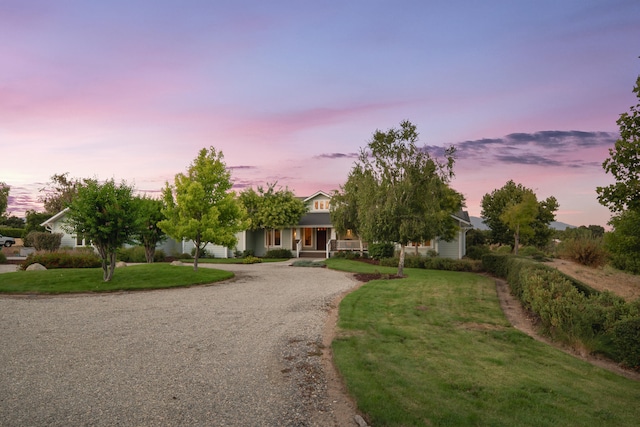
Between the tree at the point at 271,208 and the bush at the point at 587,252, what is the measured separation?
2064cm

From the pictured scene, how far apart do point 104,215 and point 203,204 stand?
491 cm

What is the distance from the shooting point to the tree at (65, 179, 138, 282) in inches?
595

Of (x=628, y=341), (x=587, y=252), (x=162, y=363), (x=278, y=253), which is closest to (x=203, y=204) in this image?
(x=162, y=363)

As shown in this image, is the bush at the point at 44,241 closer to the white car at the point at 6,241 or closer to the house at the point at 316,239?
the white car at the point at 6,241

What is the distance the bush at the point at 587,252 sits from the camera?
2267cm

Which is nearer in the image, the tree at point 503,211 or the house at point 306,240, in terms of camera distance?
the house at point 306,240

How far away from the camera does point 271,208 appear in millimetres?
33594

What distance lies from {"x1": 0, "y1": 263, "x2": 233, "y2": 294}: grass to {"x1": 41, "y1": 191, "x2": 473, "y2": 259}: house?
16.1 m

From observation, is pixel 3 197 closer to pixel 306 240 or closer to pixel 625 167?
pixel 306 240

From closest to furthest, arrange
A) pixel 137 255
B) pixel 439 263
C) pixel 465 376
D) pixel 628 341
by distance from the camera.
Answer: pixel 465 376
pixel 628 341
pixel 439 263
pixel 137 255

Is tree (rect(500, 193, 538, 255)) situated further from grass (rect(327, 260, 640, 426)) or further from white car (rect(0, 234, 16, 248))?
white car (rect(0, 234, 16, 248))

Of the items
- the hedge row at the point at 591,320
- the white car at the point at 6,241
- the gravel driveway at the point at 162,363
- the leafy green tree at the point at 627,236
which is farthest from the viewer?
the white car at the point at 6,241

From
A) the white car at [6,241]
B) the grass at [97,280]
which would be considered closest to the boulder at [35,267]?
the grass at [97,280]

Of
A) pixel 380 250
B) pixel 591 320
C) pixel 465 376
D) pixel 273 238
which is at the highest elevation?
pixel 273 238
